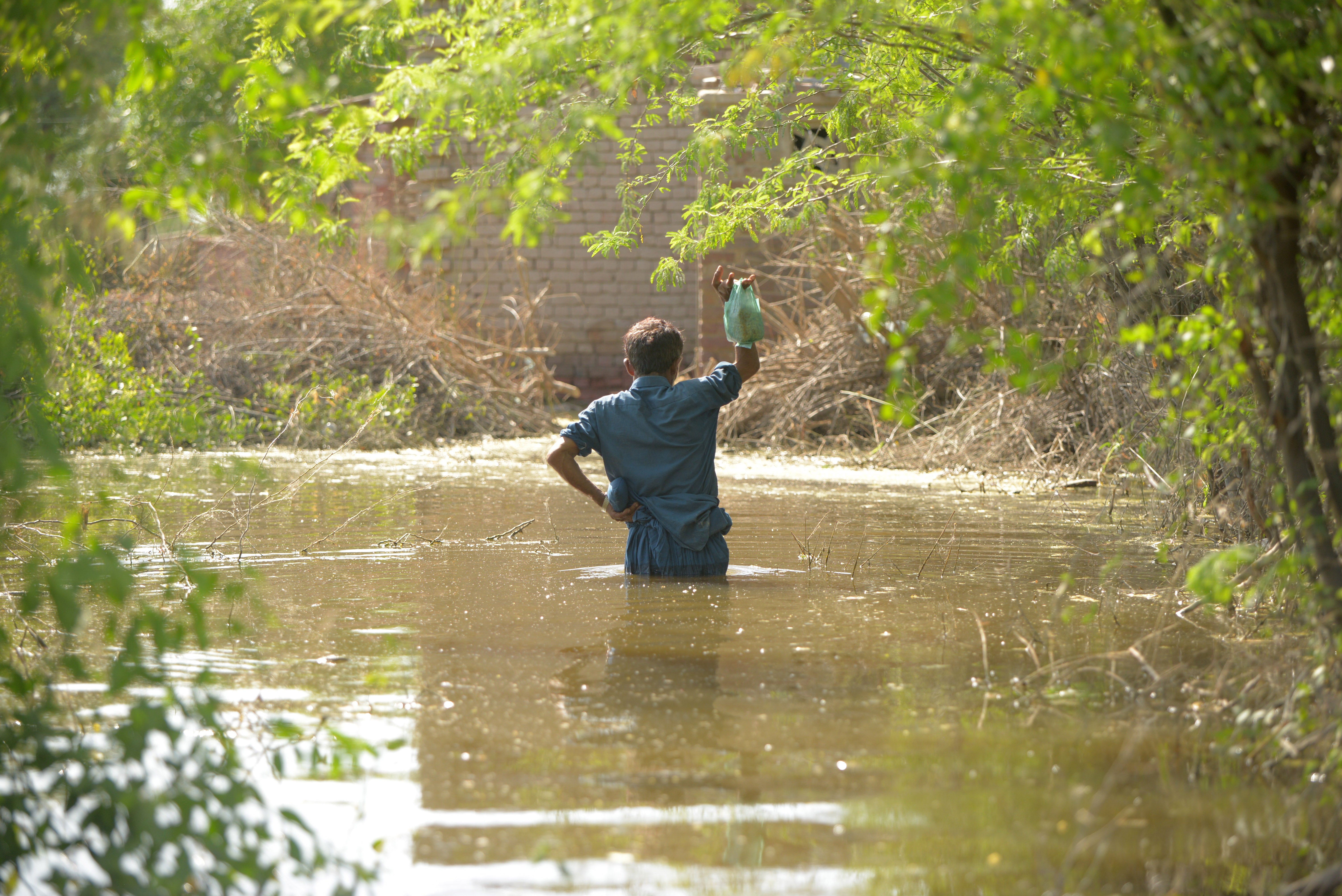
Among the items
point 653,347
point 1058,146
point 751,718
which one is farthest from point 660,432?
point 751,718

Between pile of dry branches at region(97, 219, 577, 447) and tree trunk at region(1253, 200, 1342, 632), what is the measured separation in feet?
39.2

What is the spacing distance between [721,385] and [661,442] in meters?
0.39

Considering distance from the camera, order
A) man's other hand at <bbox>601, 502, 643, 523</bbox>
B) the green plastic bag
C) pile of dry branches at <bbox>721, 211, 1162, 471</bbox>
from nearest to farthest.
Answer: the green plastic bag < man's other hand at <bbox>601, 502, 643, 523</bbox> < pile of dry branches at <bbox>721, 211, 1162, 471</bbox>

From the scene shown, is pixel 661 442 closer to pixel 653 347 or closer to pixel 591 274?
pixel 653 347

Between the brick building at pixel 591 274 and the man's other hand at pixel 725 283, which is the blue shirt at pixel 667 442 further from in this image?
the brick building at pixel 591 274

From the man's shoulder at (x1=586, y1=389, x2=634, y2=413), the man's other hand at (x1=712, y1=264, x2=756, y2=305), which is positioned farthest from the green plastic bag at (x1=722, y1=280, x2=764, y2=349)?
the man's shoulder at (x1=586, y1=389, x2=634, y2=413)

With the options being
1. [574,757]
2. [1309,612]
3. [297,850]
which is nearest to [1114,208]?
[1309,612]

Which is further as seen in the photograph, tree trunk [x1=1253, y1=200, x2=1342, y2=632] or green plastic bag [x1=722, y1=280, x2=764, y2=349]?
green plastic bag [x1=722, y1=280, x2=764, y2=349]

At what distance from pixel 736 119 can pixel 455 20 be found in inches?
111

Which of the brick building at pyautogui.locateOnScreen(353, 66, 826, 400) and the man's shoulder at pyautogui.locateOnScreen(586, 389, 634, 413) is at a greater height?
the brick building at pyautogui.locateOnScreen(353, 66, 826, 400)

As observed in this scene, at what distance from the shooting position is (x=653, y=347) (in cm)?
617

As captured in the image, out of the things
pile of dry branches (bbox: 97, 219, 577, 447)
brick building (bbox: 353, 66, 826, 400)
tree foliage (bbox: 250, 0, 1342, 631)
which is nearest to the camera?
tree foliage (bbox: 250, 0, 1342, 631)

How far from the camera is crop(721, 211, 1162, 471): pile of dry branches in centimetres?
1134

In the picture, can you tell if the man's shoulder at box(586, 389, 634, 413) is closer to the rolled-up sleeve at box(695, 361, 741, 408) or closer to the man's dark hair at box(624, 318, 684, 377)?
the man's dark hair at box(624, 318, 684, 377)
